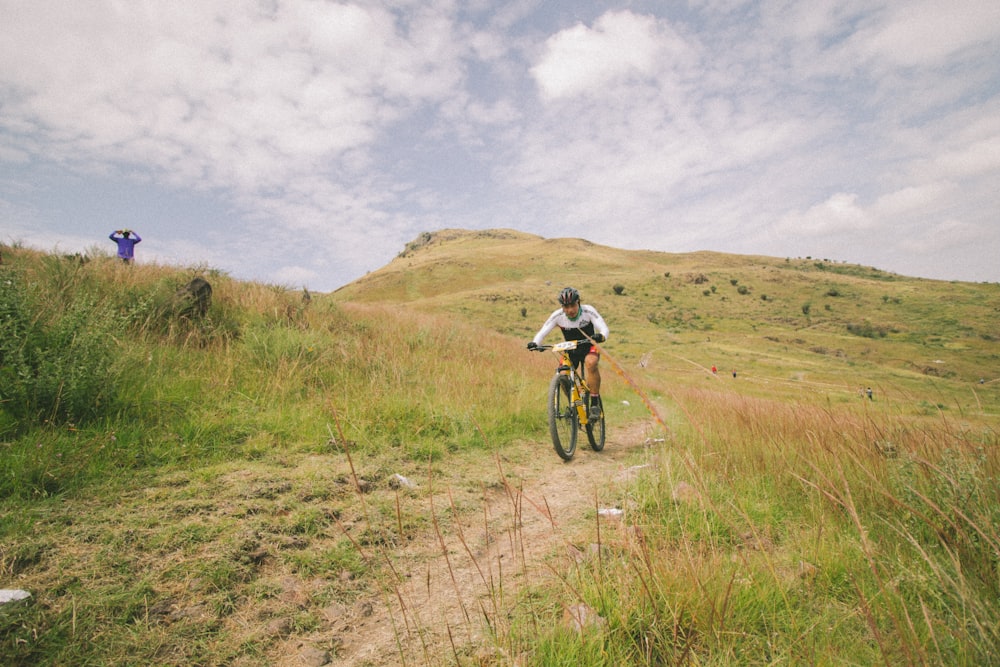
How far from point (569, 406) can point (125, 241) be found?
35.8 feet

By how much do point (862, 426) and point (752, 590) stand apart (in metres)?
3.05

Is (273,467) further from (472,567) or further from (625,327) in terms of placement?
(625,327)

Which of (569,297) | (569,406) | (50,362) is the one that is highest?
(569,297)

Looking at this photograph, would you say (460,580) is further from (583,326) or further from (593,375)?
(583,326)

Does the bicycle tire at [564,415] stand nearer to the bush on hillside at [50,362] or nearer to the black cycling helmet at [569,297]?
the black cycling helmet at [569,297]

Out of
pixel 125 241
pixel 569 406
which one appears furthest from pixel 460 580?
pixel 125 241

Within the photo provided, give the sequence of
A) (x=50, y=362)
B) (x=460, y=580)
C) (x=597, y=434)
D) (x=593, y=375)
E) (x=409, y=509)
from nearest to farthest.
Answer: (x=460, y=580) → (x=409, y=509) → (x=50, y=362) → (x=593, y=375) → (x=597, y=434)

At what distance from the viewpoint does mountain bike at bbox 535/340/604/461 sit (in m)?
6.39

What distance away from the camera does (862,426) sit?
4117mm

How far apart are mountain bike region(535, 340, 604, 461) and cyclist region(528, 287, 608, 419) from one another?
4.9 inches

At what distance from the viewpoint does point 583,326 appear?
7.49 metres

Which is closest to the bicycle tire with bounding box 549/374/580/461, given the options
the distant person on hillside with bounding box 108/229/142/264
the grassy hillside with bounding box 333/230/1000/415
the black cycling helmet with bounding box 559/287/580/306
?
the black cycling helmet with bounding box 559/287/580/306

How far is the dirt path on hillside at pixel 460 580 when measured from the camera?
2066mm

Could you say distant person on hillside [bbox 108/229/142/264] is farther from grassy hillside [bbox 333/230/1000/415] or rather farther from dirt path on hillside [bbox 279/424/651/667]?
grassy hillside [bbox 333/230/1000/415]
